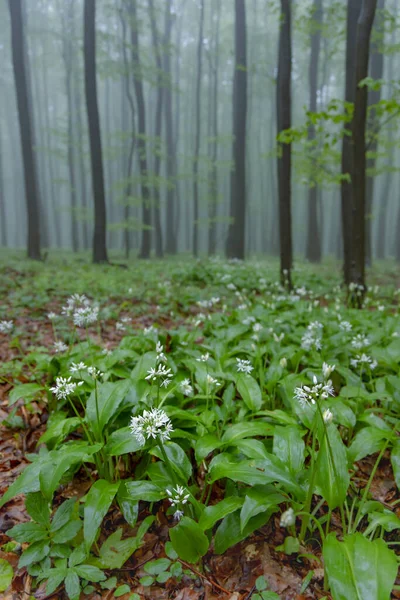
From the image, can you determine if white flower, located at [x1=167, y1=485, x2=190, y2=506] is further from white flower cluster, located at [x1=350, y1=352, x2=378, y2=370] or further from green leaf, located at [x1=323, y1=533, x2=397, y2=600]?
white flower cluster, located at [x1=350, y1=352, x2=378, y2=370]

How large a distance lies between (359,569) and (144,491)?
1.05 meters

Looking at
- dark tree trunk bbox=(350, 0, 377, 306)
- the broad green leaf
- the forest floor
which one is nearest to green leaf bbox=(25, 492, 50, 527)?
the forest floor

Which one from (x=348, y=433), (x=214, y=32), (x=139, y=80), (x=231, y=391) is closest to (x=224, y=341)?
(x=231, y=391)

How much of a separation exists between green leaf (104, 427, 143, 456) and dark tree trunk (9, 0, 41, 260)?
11.8m

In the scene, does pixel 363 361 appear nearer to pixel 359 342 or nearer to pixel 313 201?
pixel 359 342

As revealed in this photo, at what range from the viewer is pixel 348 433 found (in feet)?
8.68

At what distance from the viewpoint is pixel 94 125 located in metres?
11.8

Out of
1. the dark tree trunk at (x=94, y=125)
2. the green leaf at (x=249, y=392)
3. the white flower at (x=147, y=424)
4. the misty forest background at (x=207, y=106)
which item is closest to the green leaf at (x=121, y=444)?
the white flower at (x=147, y=424)

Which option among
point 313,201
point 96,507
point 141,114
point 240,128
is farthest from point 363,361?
point 141,114

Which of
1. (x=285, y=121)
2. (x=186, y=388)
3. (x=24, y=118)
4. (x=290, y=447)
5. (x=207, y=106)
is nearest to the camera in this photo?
(x=290, y=447)

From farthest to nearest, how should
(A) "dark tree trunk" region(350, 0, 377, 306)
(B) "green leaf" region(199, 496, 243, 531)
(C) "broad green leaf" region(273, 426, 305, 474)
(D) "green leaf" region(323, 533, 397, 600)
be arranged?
(A) "dark tree trunk" region(350, 0, 377, 306) → (C) "broad green leaf" region(273, 426, 305, 474) → (B) "green leaf" region(199, 496, 243, 531) → (D) "green leaf" region(323, 533, 397, 600)

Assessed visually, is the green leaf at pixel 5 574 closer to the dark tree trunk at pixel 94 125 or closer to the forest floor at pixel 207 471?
the forest floor at pixel 207 471

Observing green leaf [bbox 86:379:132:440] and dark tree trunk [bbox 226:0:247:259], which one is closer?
green leaf [bbox 86:379:132:440]

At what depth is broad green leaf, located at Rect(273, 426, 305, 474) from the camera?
203 centimetres
